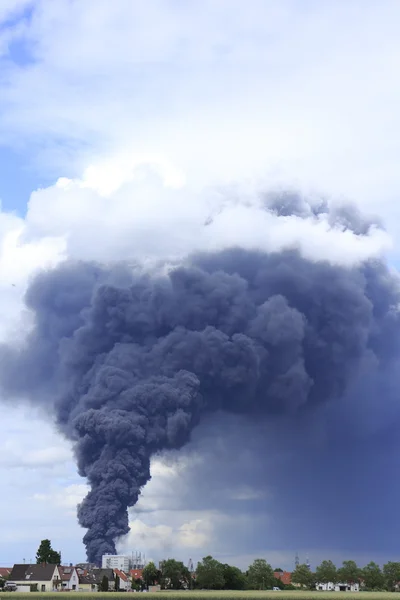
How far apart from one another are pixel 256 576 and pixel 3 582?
36.0 m

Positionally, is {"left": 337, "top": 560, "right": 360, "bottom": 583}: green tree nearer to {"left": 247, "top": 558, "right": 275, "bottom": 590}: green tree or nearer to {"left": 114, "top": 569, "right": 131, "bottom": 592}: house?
{"left": 247, "top": 558, "right": 275, "bottom": 590}: green tree

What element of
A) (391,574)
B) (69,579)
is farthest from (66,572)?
(391,574)

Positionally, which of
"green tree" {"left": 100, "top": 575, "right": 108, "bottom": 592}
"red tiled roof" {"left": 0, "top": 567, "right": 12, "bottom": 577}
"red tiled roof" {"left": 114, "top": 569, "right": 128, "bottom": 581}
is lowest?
"green tree" {"left": 100, "top": 575, "right": 108, "bottom": 592}

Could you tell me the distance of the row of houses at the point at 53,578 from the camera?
106 metres

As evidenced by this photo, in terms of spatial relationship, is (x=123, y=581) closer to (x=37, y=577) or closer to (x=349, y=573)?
(x=37, y=577)

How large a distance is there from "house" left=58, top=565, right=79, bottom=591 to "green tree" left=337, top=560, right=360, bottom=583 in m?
42.1

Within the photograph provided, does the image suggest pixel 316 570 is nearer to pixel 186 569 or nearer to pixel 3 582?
pixel 186 569

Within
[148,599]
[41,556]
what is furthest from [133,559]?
[148,599]

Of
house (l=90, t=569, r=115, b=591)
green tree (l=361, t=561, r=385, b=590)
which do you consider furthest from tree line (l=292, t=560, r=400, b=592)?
house (l=90, t=569, r=115, b=591)

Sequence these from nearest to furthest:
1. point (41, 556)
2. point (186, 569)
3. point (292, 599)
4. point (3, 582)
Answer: point (292, 599), point (3, 582), point (186, 569), point (41, 556)

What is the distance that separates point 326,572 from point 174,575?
1141 inches

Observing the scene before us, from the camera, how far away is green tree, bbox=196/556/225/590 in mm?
107688

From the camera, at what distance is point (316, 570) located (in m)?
129

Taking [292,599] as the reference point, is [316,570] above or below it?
above
